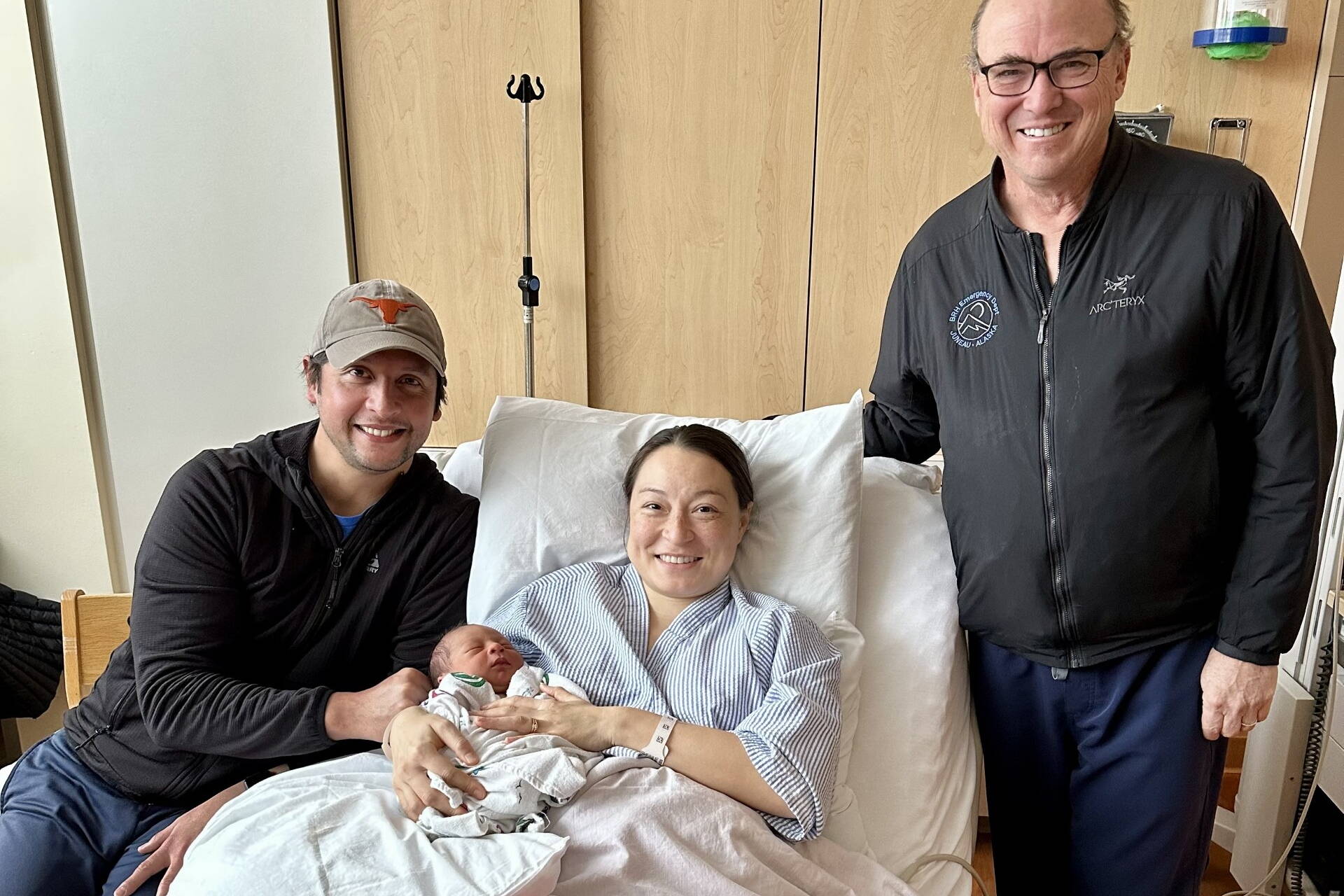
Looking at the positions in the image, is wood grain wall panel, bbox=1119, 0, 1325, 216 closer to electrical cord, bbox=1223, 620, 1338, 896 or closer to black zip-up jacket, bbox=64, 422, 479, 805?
electrical cord, bbox=1223, 620, 1338, 896

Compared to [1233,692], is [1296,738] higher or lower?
lower

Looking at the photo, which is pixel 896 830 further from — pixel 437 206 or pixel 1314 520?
pixel 437 206

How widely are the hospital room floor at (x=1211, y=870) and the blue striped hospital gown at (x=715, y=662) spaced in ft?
3.14

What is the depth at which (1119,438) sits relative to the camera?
1.33 m

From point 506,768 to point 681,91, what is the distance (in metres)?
1.97

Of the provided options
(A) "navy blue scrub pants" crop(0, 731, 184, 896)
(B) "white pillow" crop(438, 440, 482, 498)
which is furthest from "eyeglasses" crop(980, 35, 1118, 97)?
(A) "navy blue scrub pants" crop(0, 731, 184, 896)

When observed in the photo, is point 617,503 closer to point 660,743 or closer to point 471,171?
point 660,743

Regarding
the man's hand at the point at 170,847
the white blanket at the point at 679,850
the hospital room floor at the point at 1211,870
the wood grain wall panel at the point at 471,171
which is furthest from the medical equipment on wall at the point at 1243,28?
the man's hand at the point at 170,847

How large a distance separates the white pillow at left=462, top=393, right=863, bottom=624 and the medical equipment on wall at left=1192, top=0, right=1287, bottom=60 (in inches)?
63.0

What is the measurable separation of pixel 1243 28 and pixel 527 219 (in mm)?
1882

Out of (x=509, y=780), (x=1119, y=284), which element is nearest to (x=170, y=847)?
(x=509, y=780)

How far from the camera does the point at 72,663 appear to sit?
183 cm

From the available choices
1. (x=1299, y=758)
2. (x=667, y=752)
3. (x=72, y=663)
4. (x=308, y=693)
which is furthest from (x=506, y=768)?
(x=1299, y=758)

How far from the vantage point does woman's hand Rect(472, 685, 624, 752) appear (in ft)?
4.48
